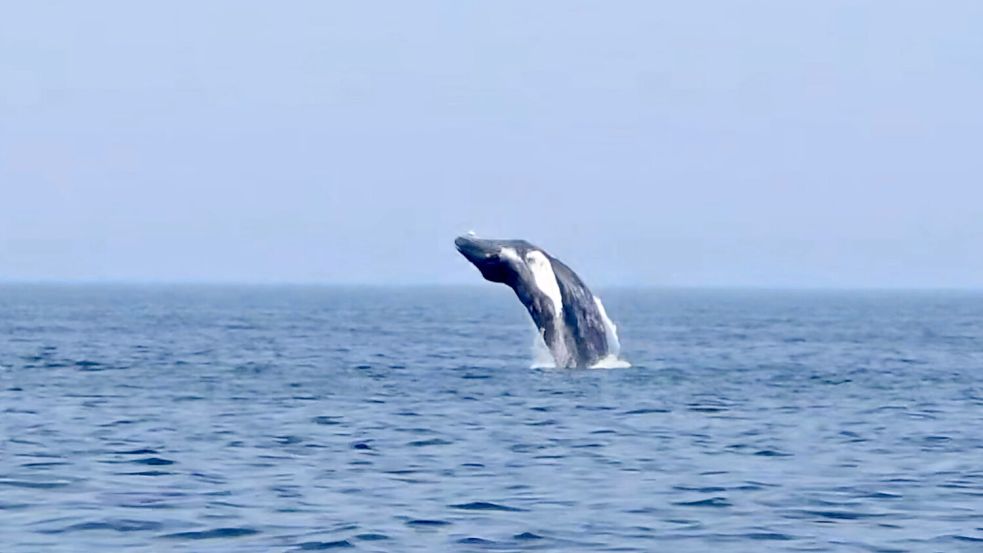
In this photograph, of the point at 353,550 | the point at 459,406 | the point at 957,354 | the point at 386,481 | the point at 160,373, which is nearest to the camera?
the point at 353,550

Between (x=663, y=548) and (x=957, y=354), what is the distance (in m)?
37.8

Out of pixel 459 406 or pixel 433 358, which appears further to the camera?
pixel 433 358

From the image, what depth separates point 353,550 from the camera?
16391 millimetres

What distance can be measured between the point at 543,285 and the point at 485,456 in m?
11.2

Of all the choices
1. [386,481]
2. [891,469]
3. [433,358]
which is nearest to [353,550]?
[386,481]

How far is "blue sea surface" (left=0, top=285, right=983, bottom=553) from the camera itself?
17.4m

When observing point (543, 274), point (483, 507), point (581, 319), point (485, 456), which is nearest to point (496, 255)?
point (543, 274)

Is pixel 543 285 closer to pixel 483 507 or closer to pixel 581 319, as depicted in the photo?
pixel 581 319

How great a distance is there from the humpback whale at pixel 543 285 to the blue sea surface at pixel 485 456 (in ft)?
3.75

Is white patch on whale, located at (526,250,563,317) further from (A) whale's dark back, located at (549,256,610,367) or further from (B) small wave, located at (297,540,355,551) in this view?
(B) small wave, located at (297,540,355,551)

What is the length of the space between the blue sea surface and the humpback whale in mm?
1144

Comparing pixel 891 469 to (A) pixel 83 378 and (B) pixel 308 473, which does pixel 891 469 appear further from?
(A) pixel 83 378

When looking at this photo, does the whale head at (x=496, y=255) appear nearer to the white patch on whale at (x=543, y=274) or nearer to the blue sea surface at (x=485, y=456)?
the white patch on whale at (x=543, y=274)

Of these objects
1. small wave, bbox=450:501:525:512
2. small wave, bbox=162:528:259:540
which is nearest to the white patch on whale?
small wave, bbox=450:501:525:512
